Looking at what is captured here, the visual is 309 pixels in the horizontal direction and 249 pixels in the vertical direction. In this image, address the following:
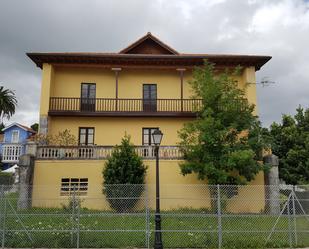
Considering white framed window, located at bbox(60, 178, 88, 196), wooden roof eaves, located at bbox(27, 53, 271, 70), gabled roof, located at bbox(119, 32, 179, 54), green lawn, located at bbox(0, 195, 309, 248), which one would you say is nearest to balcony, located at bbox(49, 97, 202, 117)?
wooden roof eaves, located at bbox(27, 53, 271, 70)

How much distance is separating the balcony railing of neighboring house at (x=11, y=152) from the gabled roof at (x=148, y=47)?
16050mm

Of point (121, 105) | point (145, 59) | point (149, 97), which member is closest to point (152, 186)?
point (121, 105)

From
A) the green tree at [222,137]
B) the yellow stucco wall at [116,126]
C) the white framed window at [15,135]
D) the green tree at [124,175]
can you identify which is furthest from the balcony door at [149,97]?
the white framed window at [15,135]

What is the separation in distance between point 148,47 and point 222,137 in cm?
1155

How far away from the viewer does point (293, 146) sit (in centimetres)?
2759

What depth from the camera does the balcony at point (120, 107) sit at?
23062mm

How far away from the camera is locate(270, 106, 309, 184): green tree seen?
1043 inches

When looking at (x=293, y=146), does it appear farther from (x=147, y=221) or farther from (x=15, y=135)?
(x=15, y=135)

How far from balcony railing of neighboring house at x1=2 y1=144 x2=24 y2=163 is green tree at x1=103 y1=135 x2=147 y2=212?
19.2 m

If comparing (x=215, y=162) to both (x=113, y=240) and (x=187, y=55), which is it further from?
(x=187, y=55)

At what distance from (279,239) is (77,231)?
6.94m

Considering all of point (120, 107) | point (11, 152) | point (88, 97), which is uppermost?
point (88, 97)

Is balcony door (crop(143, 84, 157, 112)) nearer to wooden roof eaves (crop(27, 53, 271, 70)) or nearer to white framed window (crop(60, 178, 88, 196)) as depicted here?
wooden roof eaves (crop(27, 53, 271, 70))

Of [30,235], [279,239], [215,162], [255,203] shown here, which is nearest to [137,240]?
[30,235]
